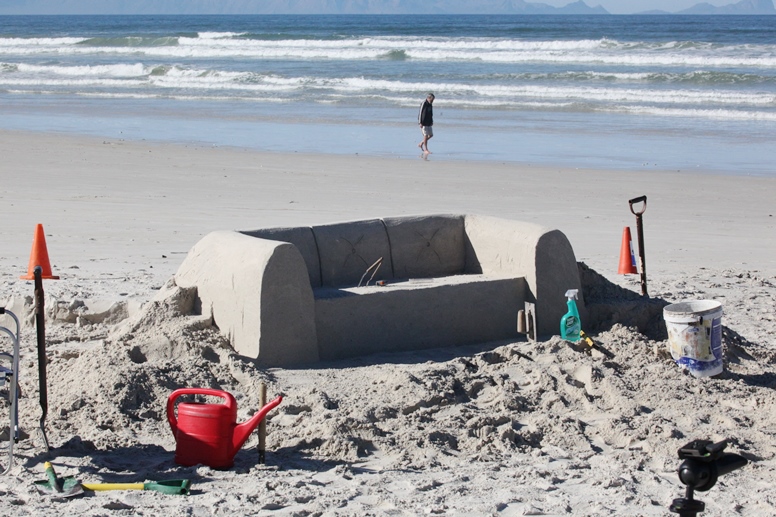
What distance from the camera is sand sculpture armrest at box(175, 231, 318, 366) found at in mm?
6578

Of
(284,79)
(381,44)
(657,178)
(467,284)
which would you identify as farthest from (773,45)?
(467,284)

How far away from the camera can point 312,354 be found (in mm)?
6836

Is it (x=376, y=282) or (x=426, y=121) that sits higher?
(x=426, y=121)

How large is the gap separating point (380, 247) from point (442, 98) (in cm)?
1996

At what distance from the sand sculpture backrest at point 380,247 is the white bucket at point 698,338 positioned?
218 cm

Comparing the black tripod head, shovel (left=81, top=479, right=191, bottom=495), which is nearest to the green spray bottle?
shovel (left=81, top=479, right=191, bottom=495)

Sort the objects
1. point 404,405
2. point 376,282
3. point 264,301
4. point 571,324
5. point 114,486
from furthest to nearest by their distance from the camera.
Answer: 1. point 376,282
2. point 571,324
3. point 264,301
4. point 404,405
5. point 114,486

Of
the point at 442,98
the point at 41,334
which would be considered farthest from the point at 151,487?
the point at 442,98

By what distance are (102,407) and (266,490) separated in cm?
149

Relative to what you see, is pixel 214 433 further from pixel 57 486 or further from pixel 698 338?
pixel 698 338

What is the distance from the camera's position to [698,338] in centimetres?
643

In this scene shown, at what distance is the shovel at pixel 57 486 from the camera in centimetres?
470

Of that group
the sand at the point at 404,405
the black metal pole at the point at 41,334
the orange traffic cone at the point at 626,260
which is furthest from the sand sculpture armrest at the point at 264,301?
the orange traffic cone at the point at 626,260

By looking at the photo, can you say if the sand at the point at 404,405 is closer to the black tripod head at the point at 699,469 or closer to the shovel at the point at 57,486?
the shovel at the point at 57,486
